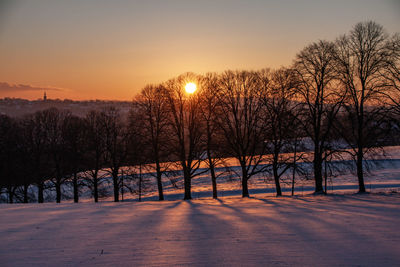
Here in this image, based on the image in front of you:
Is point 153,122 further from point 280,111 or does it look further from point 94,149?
point 280,111

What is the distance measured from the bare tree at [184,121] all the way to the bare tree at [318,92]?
957 cm

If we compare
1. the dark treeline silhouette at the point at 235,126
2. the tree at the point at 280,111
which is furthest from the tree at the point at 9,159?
the tree at the point at 280,111

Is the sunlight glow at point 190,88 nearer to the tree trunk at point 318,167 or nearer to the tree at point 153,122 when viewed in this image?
the tree at point 153,122

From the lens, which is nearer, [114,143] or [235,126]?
Result: [235,126]

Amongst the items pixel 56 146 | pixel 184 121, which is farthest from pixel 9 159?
pixel 184 121

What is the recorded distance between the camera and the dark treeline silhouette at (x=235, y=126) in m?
23.7

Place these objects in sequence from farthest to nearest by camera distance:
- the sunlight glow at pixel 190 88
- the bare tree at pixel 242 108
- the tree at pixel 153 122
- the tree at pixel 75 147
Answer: the tree at pixel 75 147
the sunlight glow at pixel 190 88
the tree at pixel 153 122
the bare tree at pixel 242 108

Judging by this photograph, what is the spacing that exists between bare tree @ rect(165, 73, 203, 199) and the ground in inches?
515

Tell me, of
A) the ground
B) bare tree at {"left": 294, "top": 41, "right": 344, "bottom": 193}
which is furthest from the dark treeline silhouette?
the ground

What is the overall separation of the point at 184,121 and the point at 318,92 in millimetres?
12633

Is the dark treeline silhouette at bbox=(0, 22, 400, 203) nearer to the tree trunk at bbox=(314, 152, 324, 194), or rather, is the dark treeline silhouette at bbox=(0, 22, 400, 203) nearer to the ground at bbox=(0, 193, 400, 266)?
the tree trunk at bbox=(314, 152, 324, 194)

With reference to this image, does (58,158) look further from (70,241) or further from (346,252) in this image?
(346,252)

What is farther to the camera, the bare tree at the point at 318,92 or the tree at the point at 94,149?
the tree at the point at 94,149

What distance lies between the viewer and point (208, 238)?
1113cm
